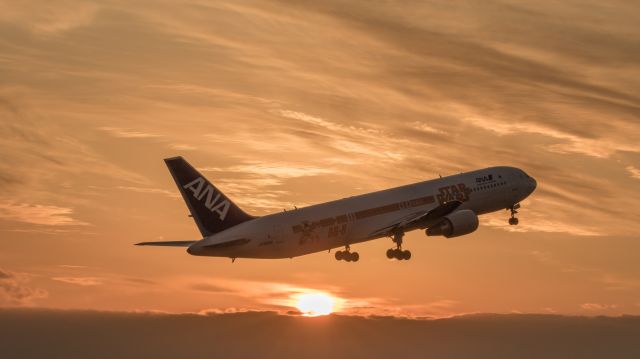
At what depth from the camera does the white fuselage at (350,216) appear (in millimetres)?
89812

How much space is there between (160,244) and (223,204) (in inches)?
259

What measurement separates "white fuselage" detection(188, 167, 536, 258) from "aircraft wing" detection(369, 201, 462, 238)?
15.6 inches

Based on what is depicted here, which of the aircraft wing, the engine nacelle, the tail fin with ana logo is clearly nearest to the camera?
the tail fin with ana logo

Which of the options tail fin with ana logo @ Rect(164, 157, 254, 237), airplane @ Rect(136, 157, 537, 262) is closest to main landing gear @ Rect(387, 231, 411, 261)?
airplane @ Rect(136, 157, 537, 262)

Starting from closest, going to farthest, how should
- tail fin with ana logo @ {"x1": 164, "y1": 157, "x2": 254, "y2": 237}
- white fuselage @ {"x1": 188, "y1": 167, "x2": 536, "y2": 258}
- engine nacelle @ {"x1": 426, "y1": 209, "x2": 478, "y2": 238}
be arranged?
white fuselage @ {"x1": 188, "y1": 167, "x2": 536, "y2": 258}, tail fin with ana logo @ {"x1": 164, "y1": 157, "x2": 254, "y2": 237}, engine nacelle @ {"x1": 426, "y1": 209, "x2": 478, "y2": 238}

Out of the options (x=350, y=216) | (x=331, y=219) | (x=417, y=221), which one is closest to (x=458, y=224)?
(x=417, y=221)

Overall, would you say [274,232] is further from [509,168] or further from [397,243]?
[509,168]

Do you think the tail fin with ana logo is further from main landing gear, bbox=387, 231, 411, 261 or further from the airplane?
main landing gear, bbox=387, 231, 411, 261

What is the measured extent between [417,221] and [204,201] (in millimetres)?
20034

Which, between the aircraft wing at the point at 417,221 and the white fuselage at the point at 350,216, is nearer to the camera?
the white fuselage at the point at 350,216

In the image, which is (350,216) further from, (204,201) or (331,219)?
(204,201)

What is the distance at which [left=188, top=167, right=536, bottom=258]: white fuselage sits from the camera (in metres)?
89.8

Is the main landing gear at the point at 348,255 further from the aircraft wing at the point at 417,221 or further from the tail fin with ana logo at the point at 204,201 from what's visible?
the tail fin with ana logo at the point at 204,201

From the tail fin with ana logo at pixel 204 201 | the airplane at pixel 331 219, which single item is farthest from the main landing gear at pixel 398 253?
the tail fin with ana logo at pixel 204 201
